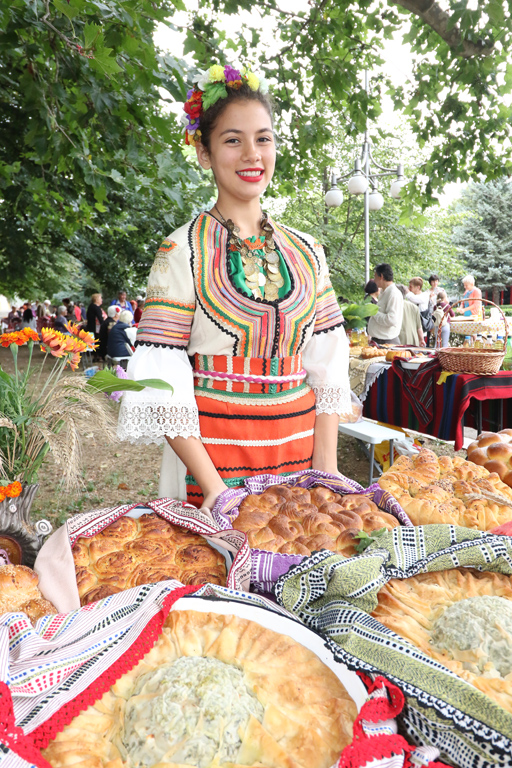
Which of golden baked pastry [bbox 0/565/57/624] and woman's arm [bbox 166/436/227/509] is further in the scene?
woman's arm [bbox 166/436/227/509]

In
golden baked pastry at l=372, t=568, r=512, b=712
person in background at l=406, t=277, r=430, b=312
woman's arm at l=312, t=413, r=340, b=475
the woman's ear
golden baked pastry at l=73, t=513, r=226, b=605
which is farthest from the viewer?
person in background at l=406, t=277, r=430, b=312

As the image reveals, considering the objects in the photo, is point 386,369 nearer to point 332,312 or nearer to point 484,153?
point 484,153

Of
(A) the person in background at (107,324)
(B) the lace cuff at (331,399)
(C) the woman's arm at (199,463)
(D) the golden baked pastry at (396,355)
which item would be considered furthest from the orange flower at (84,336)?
(A) the person in background at (107,324)

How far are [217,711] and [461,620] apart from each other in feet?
1.46

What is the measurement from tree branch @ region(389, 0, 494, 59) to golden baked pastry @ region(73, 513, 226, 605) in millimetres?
3063

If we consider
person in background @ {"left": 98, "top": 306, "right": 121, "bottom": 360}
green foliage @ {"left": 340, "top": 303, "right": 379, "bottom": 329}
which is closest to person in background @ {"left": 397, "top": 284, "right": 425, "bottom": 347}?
green foliage @ {"left": 340, "top": 303, "right": 379, "bottom": 329}

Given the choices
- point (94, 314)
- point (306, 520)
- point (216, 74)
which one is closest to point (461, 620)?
point (306, 520)

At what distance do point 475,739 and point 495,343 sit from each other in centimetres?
371

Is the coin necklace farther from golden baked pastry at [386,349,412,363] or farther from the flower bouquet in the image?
golden baked pastry at [386,349,412,363]

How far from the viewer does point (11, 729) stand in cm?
61

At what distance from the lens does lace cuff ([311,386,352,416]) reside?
164 cm

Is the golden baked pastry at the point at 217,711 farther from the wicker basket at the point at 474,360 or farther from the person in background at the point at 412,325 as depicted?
the person in background at the point at 412,325

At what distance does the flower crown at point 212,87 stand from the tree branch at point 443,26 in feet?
6.43

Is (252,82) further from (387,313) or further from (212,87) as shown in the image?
(387,313)
